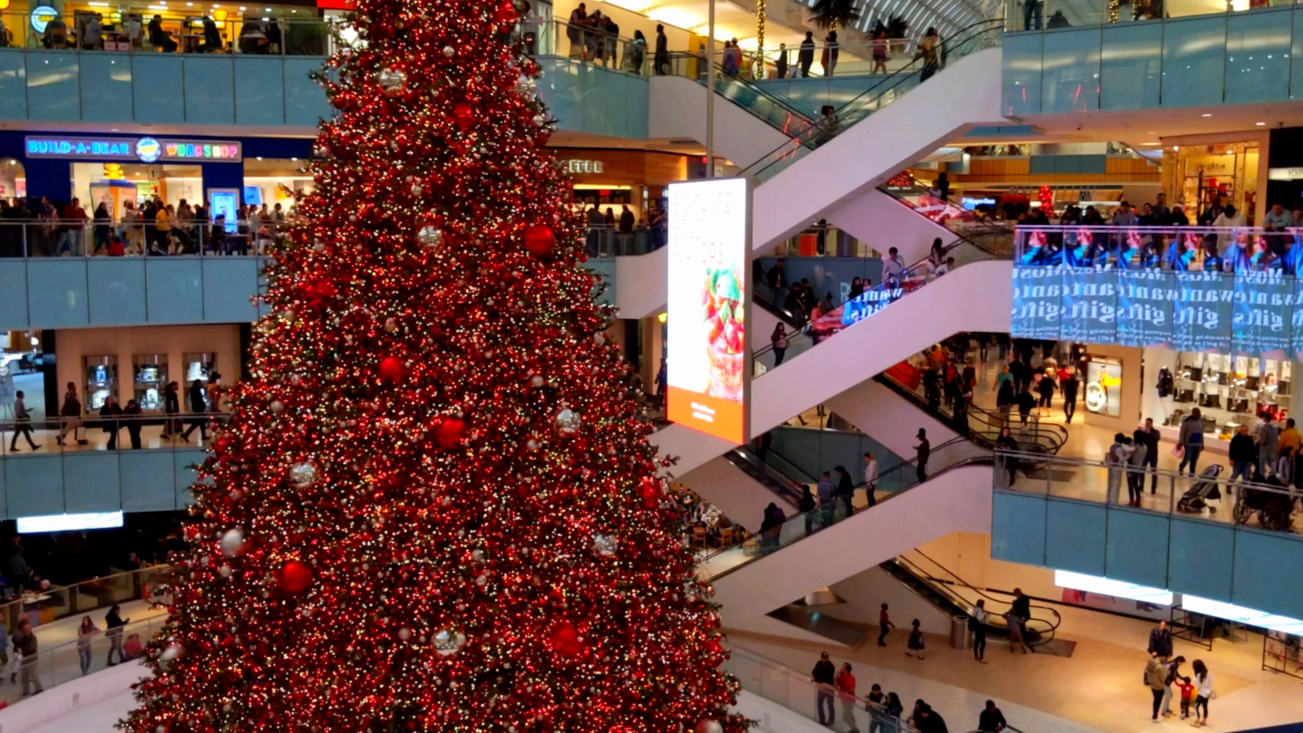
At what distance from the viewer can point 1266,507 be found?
15.4 meters

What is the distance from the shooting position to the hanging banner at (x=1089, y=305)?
56.0 ft

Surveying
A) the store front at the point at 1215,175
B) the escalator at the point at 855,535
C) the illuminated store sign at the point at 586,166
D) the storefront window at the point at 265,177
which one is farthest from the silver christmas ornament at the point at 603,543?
the illuminated store sign at the point at 586,166

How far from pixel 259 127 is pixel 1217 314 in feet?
47.1

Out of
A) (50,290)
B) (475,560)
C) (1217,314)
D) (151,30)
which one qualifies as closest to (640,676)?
(475,560)

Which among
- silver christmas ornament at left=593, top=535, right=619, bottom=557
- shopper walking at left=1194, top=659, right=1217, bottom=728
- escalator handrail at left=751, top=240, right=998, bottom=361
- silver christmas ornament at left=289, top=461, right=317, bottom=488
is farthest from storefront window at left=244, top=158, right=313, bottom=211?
silver christmas ornament at left=593, top=535, right=619, bottom=557

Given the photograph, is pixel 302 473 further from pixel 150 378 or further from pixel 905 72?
pixel 150 378

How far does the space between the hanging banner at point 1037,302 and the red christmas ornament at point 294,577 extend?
40.6ft

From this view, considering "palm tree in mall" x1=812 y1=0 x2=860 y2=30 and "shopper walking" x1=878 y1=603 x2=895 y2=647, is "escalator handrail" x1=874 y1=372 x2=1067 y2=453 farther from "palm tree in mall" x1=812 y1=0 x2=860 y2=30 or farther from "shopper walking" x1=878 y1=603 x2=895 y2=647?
"palm tree in mall" x1=812 y1=0 x2=860 y2=30

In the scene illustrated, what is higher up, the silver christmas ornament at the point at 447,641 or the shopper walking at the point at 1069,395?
the silver christmas ornament at the point at 447,641

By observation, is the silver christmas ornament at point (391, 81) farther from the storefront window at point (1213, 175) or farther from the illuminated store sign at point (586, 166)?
the illuminated store sign at point (586, 166)

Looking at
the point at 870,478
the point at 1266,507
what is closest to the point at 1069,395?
the point at 870,478

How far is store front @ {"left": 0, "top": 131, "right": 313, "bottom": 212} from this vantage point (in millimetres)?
22625

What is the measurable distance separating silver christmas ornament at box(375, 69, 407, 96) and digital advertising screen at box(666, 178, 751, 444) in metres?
2.56

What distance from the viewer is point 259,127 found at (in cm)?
2094
